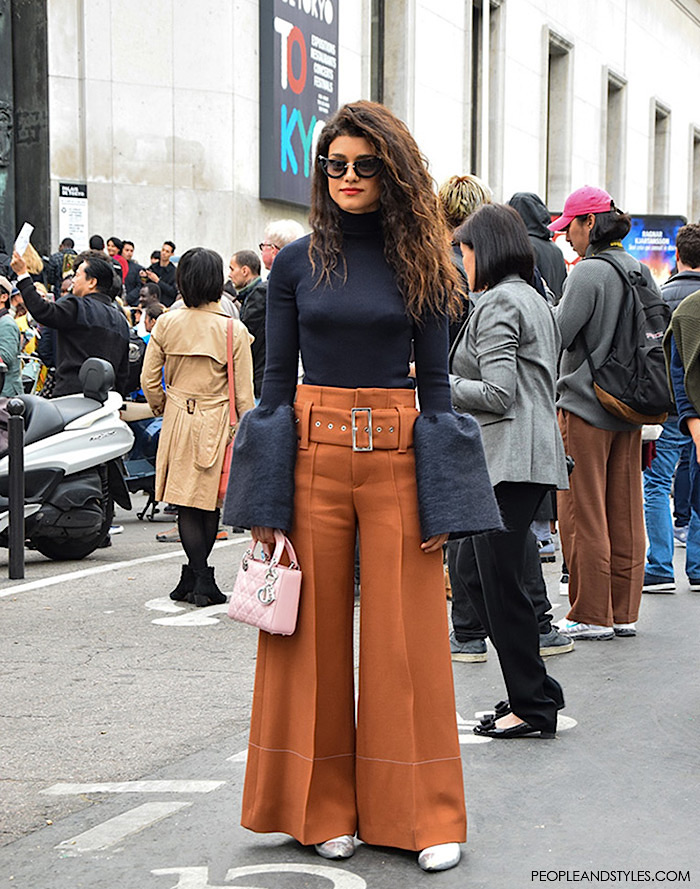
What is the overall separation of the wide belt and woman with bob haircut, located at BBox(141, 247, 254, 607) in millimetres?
3905

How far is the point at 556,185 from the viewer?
34875mm

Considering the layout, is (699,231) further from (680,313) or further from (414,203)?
(414,203)

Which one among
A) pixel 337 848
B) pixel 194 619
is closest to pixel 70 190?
pixel 194 619

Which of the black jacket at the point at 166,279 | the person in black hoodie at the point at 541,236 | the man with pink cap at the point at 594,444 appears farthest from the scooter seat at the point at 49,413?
the black jacket at the point at 166,279

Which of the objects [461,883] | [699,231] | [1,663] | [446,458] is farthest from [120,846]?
[699,231]

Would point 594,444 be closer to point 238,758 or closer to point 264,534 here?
point 238,758

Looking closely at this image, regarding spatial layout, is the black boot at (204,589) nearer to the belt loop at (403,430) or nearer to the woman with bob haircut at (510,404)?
the woman with bob haircut at (510,404)

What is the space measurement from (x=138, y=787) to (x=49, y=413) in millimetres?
4990

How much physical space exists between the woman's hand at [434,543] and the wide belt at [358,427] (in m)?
0.26

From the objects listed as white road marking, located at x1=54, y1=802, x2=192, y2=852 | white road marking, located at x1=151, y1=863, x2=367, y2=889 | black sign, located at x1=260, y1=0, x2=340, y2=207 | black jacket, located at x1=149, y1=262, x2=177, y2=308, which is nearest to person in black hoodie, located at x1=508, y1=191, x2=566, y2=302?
white road marking, located at x1=54, y1=802, x2=192, y2=852

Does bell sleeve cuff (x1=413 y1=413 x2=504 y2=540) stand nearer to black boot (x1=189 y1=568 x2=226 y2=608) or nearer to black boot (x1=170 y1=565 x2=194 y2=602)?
black boot (x1=189 y1=568 x2=226 y2=608)

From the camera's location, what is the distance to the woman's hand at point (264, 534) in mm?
3965

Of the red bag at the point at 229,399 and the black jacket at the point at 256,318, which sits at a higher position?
the black jacket at the point at 256,318

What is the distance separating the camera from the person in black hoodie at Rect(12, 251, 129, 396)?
984cm
